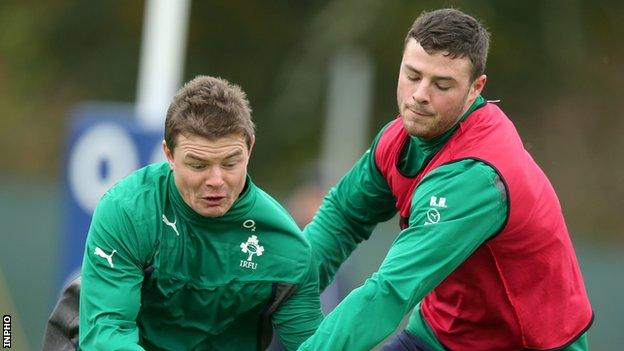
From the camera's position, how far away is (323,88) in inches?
766

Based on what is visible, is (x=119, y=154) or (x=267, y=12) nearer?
(x=119, y=154)

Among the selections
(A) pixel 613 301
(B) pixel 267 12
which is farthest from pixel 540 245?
(B) pixel 267 12

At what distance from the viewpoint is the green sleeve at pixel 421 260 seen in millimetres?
4664

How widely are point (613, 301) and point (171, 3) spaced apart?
17.9ft

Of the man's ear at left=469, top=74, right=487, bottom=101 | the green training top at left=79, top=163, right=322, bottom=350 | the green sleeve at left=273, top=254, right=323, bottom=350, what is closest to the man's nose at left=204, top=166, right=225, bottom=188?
the green training top at left=79, top=163, right=322, bottom=350

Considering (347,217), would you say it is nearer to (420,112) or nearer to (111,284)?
(420,112)

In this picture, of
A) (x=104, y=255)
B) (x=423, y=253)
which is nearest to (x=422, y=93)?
(x=423, y=253)

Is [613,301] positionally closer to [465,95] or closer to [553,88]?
[553,88]

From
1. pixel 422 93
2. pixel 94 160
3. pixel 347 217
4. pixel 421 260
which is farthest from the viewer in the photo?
pixel 94 160

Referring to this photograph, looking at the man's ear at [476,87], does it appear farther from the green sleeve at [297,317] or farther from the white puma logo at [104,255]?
the white puma logo at [104,255]

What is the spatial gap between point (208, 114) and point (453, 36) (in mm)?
944

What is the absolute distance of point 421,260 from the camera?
4.68m

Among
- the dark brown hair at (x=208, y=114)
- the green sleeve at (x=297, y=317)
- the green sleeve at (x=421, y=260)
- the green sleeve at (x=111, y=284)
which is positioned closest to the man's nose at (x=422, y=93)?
the green sleeve at (x=421, y=260)

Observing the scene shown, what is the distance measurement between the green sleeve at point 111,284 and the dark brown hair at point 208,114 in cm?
36
